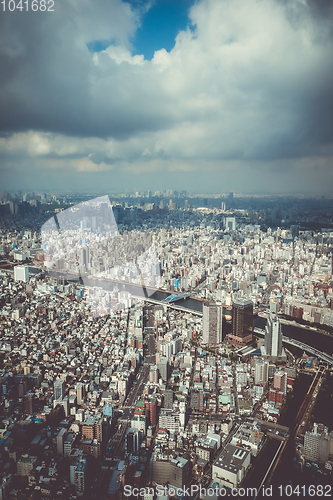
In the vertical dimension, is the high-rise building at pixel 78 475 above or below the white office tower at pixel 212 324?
below

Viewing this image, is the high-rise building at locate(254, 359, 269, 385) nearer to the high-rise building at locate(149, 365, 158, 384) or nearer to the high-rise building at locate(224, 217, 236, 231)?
the high-rise building at locate(149, 365, 158, 384)

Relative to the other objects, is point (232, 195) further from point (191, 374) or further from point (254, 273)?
point (191, 374)

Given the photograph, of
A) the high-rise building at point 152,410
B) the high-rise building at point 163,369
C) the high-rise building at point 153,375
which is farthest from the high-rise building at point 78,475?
the high-rise building at point 163,369

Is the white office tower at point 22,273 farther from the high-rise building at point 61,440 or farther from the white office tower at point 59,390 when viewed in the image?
the high-rise building at point 61,440

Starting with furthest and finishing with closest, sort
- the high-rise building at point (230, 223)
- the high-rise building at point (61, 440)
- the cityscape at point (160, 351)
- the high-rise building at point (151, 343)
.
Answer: the high-rise building at point (230, 223), the high-rise building at point (151, 343), the high-rise building at point (61, 440), the cityscape at point (160, 351)

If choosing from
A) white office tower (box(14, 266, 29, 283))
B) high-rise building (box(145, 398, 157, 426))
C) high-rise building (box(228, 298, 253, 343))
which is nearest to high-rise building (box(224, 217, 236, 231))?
high-rise building (box(228, 298, 253, 343))
